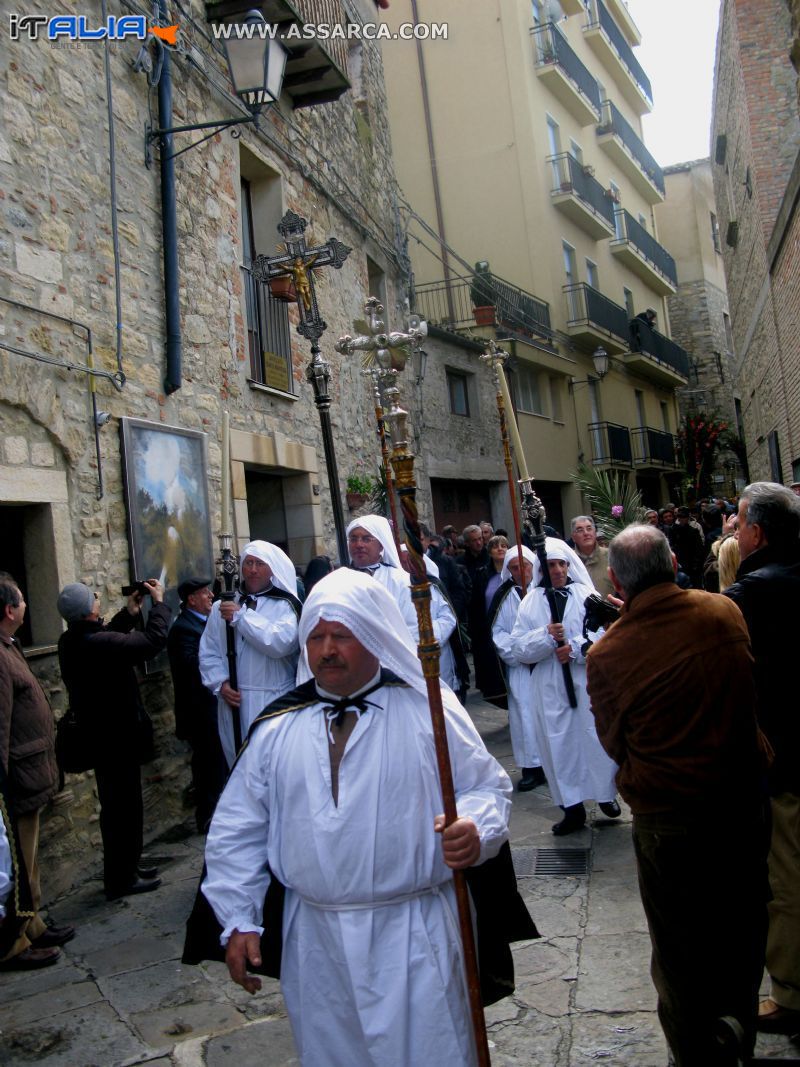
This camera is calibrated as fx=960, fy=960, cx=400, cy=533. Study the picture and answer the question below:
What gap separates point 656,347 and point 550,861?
86.7 ft

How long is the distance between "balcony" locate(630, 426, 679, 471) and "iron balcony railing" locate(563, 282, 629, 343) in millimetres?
3550

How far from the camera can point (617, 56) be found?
2903cm

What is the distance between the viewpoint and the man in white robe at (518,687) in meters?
6.93

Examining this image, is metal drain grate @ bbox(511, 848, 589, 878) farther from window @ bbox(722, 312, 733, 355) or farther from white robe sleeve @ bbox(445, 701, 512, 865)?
window @ bbox(722, 312, 733, 355)

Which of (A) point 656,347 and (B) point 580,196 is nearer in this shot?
(B) point 580,196

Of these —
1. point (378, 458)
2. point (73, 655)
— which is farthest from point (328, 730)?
point (378, 458)

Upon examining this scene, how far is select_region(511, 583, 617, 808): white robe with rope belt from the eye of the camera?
19.9 feet

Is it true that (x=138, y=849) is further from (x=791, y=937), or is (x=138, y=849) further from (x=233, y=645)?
(x=791, y=937)

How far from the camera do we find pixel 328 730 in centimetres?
276

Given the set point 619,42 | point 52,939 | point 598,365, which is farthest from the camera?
point 619,42

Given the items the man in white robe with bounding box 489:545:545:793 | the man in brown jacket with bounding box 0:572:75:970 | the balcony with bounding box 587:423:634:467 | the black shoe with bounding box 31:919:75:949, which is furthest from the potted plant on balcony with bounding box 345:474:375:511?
the balcony with bounding box 587:423:634:467

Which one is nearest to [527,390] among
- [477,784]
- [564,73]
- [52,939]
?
[564,73]

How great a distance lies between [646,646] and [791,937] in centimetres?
129

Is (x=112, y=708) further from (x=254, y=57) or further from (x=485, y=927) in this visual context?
(x=254, y=57)
